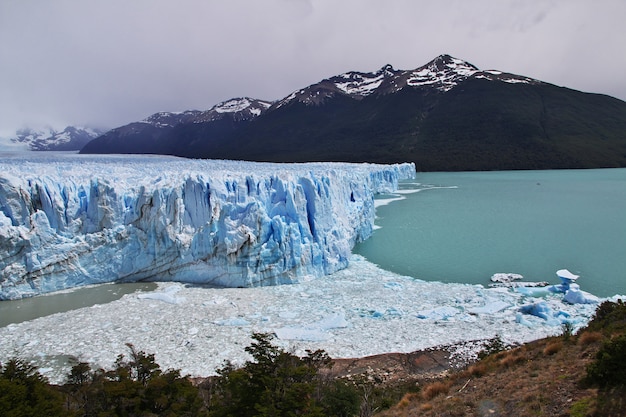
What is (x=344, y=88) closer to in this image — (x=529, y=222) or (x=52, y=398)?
(x=529, y=222)

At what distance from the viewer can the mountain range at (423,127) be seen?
64.6m

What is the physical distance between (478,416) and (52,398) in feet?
15.5

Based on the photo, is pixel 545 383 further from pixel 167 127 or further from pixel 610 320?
pixel 167 127

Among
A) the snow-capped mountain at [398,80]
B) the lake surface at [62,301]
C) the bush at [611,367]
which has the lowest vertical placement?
the lake surface at [62,301]

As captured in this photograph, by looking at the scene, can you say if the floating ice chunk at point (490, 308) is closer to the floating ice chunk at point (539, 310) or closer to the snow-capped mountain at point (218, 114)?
the floating ice chunk at point (539, 310)

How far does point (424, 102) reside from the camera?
86562 mm

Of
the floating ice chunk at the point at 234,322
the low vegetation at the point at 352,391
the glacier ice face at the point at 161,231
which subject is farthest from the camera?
the glacier ice face at the point at 161,231

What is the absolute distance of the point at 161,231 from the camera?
11.7 metres

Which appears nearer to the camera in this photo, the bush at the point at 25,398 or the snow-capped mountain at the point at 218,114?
the bush at the point at 25,398

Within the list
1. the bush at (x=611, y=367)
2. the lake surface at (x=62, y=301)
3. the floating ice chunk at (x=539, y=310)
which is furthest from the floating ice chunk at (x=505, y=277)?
the lake surface at (x=62, y=301)

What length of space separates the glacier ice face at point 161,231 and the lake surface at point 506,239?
3.34 m

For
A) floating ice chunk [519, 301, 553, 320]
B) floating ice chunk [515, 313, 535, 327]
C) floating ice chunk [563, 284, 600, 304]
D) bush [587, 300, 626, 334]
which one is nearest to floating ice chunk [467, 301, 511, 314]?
floating ice chunk [519, 301, 553, 320]

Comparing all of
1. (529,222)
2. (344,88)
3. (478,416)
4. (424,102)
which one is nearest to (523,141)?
(424,102)

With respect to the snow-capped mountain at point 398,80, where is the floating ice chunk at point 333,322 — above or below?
below
